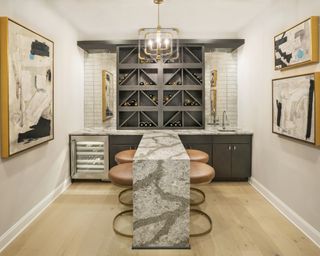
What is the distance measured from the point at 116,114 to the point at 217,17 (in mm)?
2322

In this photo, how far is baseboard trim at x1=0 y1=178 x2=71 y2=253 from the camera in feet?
8.21

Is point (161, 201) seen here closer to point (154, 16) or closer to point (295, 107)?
point (295, 107)

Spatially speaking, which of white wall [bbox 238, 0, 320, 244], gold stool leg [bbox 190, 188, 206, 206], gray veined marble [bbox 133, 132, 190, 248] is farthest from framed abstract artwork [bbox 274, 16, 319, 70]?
gold stool leg [bbox 190, 188, 206, 206]

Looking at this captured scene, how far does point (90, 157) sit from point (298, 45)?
3361mm

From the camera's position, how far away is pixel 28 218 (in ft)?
9.62

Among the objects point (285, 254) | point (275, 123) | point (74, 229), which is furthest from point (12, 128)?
point (275, 123)

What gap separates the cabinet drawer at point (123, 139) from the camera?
4.36m

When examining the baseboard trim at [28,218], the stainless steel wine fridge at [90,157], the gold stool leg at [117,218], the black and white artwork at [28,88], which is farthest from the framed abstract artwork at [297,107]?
the baseboard trim at [28,218]

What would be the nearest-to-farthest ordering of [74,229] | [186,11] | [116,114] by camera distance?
1. [74,229]
2. [186,11]
3. [116,114]

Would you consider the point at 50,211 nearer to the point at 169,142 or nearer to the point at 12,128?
the point at 12,128

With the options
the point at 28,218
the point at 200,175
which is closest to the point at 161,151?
the point at 200,175

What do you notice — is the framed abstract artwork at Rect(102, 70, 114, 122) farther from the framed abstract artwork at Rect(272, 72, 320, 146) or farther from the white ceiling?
the framed abstract artwork at Rect(272, 72, 320, 146)

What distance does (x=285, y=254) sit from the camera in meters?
2.36

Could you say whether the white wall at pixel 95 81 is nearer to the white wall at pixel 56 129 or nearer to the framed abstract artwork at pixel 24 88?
the white wall at pixel 56 129
